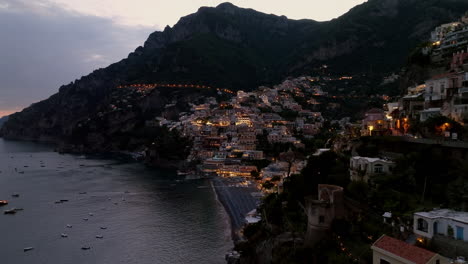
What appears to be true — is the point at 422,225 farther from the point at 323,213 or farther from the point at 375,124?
the point at 375,124

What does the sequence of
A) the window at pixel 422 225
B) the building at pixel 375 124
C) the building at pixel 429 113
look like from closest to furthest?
1. the window at pixel 422 225
2. the building at pixel 429 113
3. the building at pixel 375 124

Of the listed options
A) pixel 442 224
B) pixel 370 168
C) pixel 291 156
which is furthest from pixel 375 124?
pixel 291 156

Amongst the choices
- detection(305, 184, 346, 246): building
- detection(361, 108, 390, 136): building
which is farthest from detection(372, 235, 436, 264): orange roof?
detection(361, 108, 390, 136): building

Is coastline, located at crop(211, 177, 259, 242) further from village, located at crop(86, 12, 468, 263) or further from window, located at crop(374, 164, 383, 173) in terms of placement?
window, located at crop(374, 164, 383, 173)

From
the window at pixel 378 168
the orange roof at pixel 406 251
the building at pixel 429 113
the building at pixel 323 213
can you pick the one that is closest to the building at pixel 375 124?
the building at pixel 429 113

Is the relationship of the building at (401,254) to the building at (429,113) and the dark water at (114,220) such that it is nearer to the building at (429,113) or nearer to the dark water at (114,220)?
the building at (429,113)
